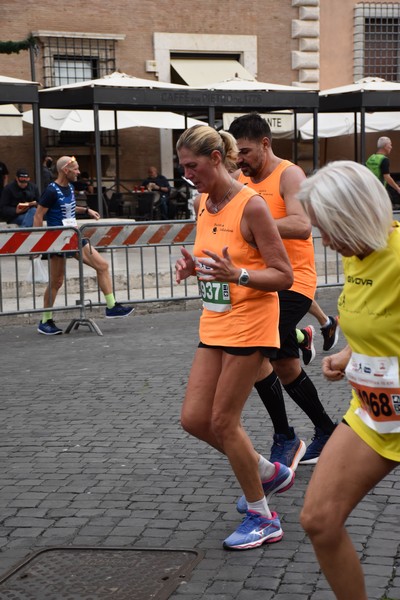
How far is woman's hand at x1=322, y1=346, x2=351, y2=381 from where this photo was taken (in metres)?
3.99

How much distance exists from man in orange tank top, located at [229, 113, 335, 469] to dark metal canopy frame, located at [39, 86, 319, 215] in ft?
46.7

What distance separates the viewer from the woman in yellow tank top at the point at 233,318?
4.94m

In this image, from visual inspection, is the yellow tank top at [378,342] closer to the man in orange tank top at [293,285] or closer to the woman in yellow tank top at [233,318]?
the woman in yellow tank top at [233,318]

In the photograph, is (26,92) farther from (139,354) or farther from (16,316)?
(139,354)

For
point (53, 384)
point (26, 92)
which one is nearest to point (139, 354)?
point (53, 384)

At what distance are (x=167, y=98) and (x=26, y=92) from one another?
3071mm

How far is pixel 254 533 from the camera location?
496 centimetres

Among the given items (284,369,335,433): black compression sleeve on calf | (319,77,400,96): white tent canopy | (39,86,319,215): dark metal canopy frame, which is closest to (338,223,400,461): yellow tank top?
(284,369,335,433): black compression sleeve on calf

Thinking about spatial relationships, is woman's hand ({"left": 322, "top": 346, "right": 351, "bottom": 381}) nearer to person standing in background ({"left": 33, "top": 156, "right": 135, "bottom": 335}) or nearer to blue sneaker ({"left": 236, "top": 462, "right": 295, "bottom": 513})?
blue sneaker ({"left": 236, "top": 462, "right": 295, "bottom": 513})

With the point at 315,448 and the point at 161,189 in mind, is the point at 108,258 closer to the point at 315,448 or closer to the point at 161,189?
the point at 315,448

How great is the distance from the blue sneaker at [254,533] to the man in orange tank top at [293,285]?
38.7 inches

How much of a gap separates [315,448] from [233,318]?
1620mm

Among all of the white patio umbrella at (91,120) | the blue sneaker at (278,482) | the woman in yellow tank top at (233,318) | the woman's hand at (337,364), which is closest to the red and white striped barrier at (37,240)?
the blue sneaker at (278,482)

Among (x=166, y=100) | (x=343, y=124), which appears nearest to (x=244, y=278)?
(x=166, y=100)
